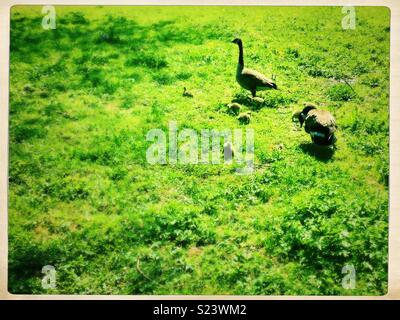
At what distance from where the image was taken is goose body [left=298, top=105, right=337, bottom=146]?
262 inches

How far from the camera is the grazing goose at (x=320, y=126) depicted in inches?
262

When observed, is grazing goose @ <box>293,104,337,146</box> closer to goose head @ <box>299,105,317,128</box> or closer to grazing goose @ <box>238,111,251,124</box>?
goose head @ <box>299,105,317,128</box>

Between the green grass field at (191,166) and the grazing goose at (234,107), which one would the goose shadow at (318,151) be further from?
the grazing goose at (234,107)

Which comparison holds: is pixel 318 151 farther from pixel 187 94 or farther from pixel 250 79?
pixel 187 94

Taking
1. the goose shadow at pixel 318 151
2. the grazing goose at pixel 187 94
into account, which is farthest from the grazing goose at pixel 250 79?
the goose shadow at pixel 318 151

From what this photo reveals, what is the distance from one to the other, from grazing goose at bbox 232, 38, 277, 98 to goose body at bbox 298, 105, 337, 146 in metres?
0.94

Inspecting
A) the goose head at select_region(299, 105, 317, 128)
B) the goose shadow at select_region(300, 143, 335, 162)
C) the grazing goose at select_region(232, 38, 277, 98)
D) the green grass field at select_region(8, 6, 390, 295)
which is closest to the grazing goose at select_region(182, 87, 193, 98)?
the green grass field at select_region(8, 6, 390, 295)

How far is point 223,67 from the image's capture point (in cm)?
786

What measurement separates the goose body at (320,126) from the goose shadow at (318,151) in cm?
11

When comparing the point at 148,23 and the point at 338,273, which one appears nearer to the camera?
the point at 338,273

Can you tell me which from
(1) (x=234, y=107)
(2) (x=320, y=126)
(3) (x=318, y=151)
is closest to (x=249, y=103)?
(1) (x=234, y=107)
